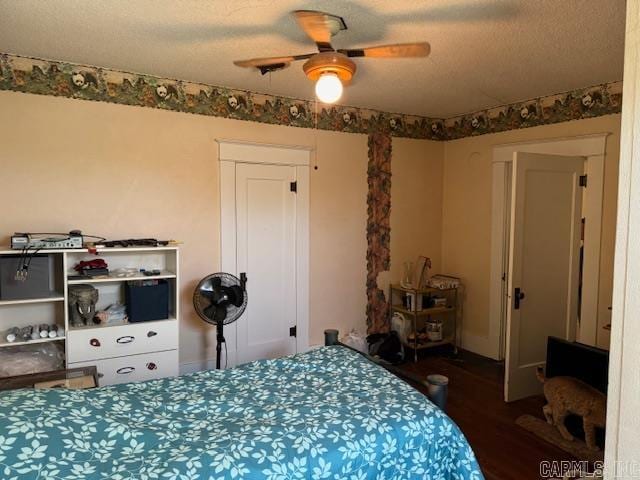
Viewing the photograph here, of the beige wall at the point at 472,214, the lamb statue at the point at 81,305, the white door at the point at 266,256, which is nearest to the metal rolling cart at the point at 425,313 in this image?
the beige wall at the point at 472,214

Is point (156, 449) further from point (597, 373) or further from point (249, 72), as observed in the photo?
point (597, 373)

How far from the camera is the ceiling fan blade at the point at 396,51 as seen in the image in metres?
1.91

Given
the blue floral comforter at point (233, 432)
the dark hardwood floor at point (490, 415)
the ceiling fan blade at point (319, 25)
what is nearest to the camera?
the blue floral comforter at point (233, 432)

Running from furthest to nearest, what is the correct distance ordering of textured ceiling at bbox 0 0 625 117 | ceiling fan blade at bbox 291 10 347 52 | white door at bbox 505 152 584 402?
1. white door at bbox 505 152 584 402
2. textured ceiling at bbox 0 0 625 117
3. ceiling fan blade at bbox 291 10 347 52

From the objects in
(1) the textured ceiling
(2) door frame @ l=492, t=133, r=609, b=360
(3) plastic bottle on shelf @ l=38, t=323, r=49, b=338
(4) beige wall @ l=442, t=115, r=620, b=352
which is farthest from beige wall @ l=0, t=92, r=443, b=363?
(2) door frame @ l=492, t=133, r=609, b=360

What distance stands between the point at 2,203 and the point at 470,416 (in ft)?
11.7

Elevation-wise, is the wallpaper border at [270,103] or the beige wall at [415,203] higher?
the wallpaper border at [270,103]

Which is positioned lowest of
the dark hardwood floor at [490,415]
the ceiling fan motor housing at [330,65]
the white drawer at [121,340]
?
the dark hardwood floor at [490,415]

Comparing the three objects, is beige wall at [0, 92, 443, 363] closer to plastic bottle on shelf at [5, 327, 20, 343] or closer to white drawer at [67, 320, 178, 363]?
white drawer at [67, 320, 178, 363]

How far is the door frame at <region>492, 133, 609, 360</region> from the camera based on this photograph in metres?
3.48

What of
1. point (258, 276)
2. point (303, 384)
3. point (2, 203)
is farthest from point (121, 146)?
point (303, 384)

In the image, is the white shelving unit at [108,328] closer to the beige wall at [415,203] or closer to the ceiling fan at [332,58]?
the ceiling fan at [332,58]

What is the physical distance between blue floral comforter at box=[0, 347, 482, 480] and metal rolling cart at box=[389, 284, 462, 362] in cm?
228

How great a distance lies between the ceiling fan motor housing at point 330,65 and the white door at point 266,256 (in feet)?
5.81
